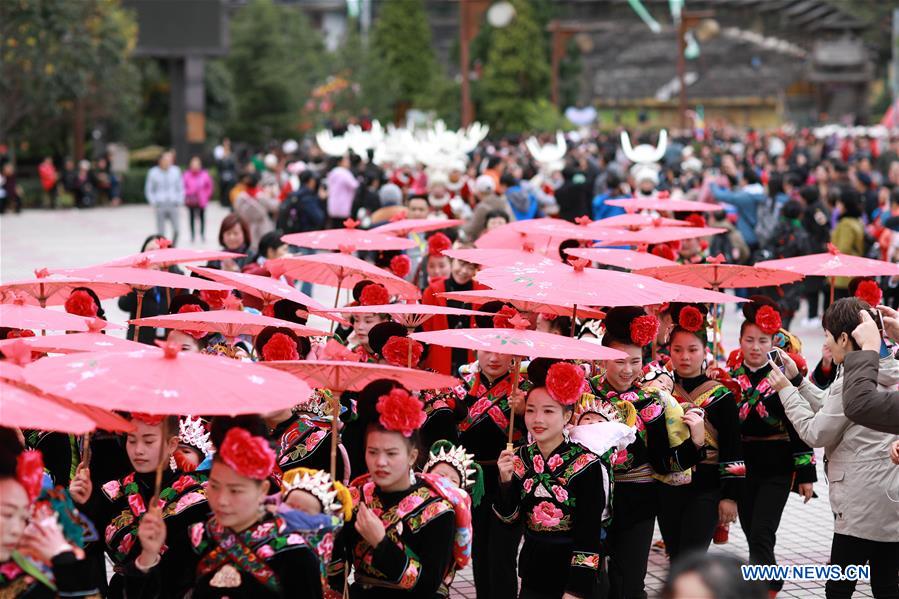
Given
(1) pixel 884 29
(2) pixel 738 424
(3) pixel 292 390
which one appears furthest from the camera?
(1) pixel 884 29

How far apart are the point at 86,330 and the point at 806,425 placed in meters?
3.21

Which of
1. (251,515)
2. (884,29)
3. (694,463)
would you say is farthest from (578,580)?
(884,29)

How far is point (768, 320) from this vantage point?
631 centimetres

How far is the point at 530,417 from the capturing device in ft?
16.8

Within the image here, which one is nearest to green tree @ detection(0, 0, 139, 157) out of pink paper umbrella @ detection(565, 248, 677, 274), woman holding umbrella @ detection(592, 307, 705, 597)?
pink paper umbrella @ detection(565, 248, 677, 274)

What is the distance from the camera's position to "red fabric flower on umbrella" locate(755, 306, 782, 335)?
6.30 metres

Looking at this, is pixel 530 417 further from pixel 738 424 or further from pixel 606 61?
pixel 606 61

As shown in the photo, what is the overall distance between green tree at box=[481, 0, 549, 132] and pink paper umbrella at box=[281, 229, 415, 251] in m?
41.1

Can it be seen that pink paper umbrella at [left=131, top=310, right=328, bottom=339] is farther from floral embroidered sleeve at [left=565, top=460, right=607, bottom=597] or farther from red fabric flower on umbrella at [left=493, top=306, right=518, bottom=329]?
floral embroidered sleeve at [left=565, top=460, right=607, bottom=597]

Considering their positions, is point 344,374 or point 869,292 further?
point 869,292

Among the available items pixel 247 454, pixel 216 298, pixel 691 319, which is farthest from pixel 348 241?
pixel 247 454

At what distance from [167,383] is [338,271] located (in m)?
4.41

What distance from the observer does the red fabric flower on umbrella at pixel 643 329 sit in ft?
19.0

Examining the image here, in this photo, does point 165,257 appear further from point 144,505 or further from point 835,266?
point 835,266
